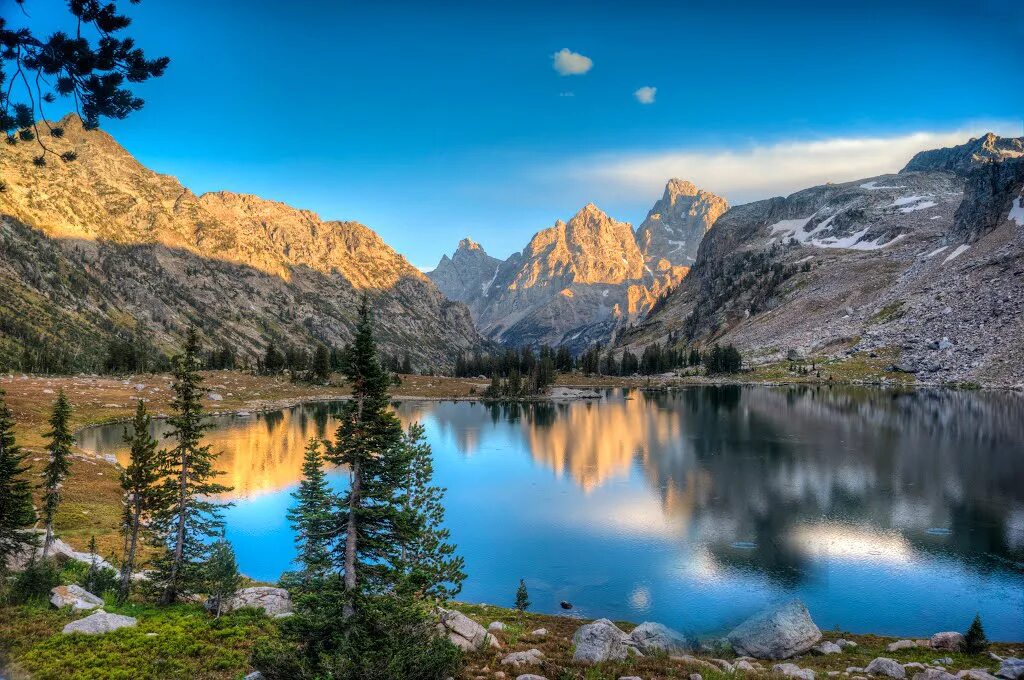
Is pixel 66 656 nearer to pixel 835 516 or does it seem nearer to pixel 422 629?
pixel 422 629

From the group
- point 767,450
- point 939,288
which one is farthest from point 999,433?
point 939,288

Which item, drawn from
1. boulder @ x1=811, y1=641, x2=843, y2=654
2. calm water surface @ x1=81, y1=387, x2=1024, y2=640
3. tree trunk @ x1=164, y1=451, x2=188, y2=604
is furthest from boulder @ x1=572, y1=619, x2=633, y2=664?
tree trunk @ x1=164, y1=451, x2=188, y2=604

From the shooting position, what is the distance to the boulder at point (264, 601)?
2716cm

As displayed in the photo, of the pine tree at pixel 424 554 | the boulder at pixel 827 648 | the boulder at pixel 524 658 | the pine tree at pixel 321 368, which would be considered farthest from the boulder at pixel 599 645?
the pine tree at pixel 321 368

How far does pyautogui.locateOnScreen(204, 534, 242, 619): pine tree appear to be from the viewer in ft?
85.5

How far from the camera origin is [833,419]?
10775cm

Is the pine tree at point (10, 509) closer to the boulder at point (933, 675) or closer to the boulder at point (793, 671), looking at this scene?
the boulder at point (793, 671)

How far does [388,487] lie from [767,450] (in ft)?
251

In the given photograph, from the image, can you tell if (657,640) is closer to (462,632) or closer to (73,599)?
(462,632)

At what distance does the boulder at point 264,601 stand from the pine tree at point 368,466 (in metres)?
10.2

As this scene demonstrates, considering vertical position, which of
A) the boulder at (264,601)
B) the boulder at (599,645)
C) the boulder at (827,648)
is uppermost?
the boulder at (599,645)

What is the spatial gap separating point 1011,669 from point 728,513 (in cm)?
3306

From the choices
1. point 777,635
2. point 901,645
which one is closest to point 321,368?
point 777,635

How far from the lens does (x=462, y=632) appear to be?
75.6ft
